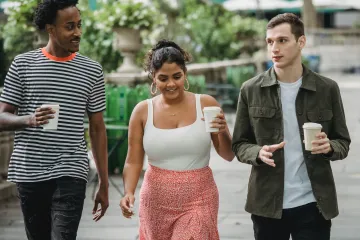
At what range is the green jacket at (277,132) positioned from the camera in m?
4.21

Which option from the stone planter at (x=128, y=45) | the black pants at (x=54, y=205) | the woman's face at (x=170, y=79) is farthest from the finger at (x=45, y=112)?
the stone planter at (x=128, y=45)

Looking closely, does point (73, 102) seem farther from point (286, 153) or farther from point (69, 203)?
point (286, 153)

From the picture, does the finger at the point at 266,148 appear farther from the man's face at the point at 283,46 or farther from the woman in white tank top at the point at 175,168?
the man's face at the point at 283,46

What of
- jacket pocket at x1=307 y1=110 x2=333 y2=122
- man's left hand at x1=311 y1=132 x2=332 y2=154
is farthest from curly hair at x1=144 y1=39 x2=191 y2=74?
man's left hand at x1=311 y1=132 x2=332 y2=154

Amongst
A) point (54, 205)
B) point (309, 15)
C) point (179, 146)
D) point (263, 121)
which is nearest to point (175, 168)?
point (179, 146)

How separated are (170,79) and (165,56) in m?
0.12

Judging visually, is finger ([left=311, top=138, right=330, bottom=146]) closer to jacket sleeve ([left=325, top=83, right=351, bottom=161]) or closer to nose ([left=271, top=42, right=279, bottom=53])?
jacket sleeve ([left=325, top=83, right=351, bottom=161])

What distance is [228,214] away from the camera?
329 inches

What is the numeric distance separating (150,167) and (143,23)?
8.42 m

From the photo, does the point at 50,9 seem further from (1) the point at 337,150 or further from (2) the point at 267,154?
(1) the point at 337,150

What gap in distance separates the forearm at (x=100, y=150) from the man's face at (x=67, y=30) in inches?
18.9

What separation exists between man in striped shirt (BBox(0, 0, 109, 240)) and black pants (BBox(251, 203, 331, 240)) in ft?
3.07

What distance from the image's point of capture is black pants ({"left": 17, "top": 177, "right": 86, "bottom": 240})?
14.3ft

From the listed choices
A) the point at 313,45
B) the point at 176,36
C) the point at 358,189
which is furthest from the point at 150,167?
the point at 313,45
